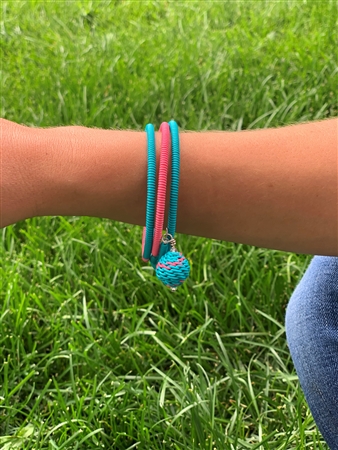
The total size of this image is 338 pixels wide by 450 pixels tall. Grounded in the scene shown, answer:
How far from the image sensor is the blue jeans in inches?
39.5

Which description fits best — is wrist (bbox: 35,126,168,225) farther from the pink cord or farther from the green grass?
the green grass

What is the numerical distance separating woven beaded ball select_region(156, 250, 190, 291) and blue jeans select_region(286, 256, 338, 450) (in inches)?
14.7

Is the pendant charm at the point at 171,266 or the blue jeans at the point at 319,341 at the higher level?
the pendant charm at the point at 171,266

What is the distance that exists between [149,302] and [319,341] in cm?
60

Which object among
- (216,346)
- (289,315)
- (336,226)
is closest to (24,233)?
(216,346)

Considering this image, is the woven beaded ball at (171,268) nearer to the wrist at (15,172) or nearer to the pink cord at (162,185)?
the pink cord at (162,185)

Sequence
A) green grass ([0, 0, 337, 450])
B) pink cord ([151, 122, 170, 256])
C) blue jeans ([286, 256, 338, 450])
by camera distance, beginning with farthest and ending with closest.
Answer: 1. green grass ([0, 0, 337, 450])
2. blue jeans ([286, 256, 338, 450])
3. pink cord ([151, 122, 170, 256])

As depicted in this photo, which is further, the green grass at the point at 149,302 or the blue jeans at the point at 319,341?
the green grass at the point at 149,302

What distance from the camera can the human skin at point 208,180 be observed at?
2.49 ft

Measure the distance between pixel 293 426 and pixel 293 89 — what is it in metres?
1.47

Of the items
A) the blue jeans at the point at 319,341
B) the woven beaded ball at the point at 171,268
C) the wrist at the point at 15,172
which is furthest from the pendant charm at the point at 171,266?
the blue jeans at the point at 319,341

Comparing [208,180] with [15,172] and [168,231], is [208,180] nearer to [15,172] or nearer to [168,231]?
[168,231]

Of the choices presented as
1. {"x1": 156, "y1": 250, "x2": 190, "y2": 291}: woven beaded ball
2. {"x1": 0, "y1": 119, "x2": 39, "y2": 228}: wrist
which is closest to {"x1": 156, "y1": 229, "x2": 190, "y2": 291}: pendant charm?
{"x1": 156, "y1": 250, "x2": 190, "y2": 291}: woven beaded ball

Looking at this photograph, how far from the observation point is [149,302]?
1.54m
